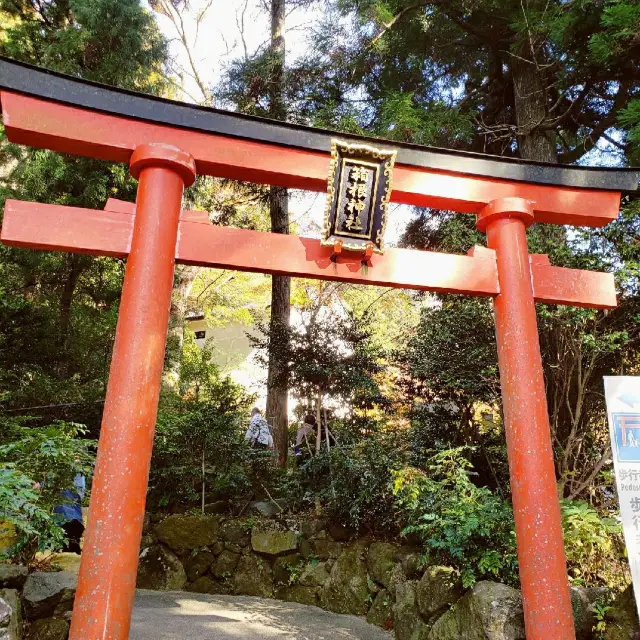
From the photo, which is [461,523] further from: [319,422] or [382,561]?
[319,422]

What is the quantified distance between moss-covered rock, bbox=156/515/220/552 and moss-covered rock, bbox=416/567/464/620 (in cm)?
335

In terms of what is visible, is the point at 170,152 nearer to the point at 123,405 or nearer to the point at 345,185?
the point at 345,185

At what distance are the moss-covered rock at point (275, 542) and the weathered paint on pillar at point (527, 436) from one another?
389 centimetres

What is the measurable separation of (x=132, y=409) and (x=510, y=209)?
334 centimetres

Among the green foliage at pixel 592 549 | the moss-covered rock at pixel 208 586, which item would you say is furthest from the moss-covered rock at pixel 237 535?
the green foliage at pixel 592 549

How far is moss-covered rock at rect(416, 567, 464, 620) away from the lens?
170 inches

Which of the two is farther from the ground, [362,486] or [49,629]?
[362,486]

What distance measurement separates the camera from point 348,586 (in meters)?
6.05

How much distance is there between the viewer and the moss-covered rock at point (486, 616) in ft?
12.1

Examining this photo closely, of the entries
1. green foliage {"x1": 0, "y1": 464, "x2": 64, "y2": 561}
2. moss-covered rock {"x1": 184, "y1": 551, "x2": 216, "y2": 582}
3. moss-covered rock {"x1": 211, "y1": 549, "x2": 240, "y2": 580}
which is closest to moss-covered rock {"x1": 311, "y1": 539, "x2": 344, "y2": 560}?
moss-covered rock {"x1": 211, "y1": 549, "x2": 240, "y2": 580}

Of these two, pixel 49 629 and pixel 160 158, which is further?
pixel 49 629

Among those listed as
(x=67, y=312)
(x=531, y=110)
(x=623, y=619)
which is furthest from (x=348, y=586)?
(x=531, y=110)

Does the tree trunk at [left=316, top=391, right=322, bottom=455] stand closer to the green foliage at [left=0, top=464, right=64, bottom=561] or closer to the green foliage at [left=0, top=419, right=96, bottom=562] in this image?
the green foliage at [left=0, top=419, right=96, bottom=562]

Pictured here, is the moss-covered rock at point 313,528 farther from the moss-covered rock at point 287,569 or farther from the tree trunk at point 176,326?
the tree trunk at point 176,326
